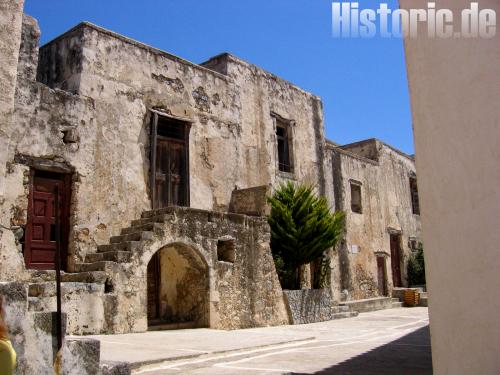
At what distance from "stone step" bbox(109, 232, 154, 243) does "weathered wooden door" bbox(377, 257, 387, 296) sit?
510 inches

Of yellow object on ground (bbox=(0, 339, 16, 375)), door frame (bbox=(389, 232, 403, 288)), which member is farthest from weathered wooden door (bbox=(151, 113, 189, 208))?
door frame (bbox=(389, 232, 403, 288))

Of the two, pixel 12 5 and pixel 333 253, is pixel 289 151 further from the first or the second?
pixel 12 5

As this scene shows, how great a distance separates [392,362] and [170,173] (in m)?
7.57

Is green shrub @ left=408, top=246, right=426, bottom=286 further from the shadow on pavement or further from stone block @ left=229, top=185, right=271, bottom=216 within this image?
the shadow on pavement

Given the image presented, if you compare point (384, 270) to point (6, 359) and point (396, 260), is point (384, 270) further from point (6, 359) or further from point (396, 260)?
point (6, 359)

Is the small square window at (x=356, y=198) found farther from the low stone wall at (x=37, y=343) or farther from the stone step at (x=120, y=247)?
the low stone wall at (x=37, y=343)

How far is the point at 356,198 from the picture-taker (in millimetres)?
20156

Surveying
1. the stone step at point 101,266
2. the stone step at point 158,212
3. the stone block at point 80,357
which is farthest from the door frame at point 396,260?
the stone block at point 80,357

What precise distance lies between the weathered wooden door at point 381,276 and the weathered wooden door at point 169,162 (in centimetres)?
1075

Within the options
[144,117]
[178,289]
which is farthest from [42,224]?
[144,117]

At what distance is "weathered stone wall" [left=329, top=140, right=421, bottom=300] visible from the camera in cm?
1855

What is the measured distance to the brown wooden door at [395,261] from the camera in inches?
861

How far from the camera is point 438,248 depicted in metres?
3.10

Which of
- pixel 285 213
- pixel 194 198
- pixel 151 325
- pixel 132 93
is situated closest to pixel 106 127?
pixel 132 93
